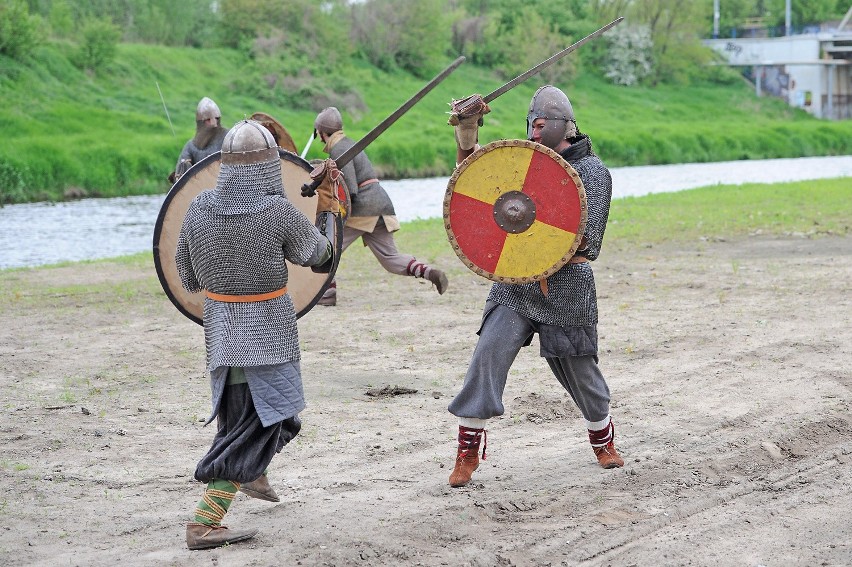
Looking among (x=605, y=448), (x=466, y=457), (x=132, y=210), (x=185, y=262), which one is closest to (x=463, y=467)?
(x=466, y=457)

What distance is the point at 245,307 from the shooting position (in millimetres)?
4516

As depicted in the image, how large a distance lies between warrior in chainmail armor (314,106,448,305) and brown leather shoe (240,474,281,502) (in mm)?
4200

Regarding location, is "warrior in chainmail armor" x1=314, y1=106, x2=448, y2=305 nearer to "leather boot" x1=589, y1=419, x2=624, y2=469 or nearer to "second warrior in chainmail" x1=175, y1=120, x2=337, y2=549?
"leather boot" x1=589, y1=419, x2=624, y2=469

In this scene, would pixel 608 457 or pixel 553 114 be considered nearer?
pixel 553 114

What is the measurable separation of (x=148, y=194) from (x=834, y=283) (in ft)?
67.9

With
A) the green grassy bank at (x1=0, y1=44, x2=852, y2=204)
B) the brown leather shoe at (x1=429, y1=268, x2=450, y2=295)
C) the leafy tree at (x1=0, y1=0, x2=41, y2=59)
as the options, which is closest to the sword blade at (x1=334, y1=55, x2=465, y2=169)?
the brown leather shoe at (x1=429, y1=268, x2=450, y2=295)

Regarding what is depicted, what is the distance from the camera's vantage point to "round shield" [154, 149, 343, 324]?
17.4 feet

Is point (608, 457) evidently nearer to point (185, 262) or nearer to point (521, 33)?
point (185, 262)

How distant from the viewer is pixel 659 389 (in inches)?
268

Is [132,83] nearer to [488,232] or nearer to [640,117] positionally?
[640,117]

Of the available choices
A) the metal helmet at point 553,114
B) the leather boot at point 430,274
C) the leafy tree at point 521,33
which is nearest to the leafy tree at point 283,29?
the leafy tree at point 521,33

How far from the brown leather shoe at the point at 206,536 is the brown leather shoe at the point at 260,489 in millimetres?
374

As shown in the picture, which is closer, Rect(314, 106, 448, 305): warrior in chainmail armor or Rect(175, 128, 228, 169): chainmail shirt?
Rect(314, 106, 448, 305): warrior in chainmail armor

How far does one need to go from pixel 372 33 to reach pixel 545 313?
4299cm
